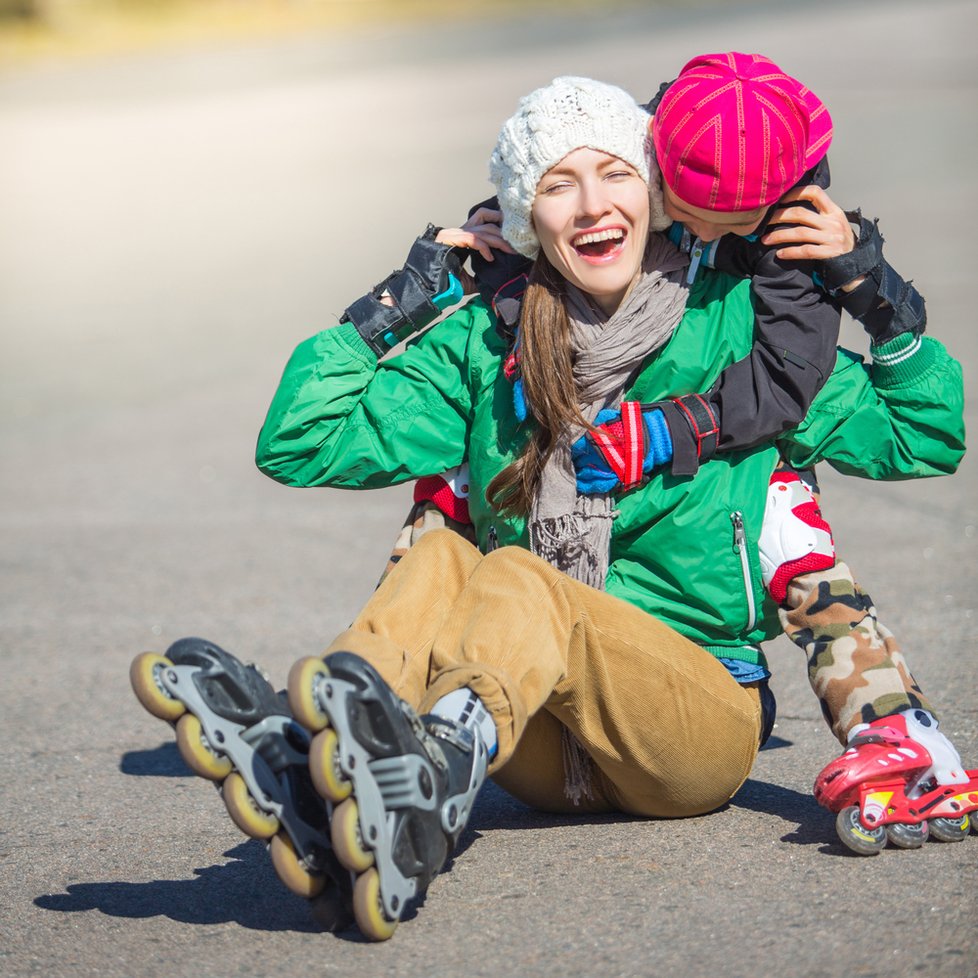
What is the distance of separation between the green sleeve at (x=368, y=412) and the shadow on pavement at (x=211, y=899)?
2.64 feet

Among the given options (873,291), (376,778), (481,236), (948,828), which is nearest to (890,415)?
(873,291)

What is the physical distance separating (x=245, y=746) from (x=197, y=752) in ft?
0.26

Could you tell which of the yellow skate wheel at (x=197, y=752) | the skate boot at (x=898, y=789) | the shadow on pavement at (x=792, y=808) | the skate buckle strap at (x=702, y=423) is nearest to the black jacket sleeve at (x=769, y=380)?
the skate buckle strap at (x=702, y=423)

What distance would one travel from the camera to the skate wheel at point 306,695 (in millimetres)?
2312

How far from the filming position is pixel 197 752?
2428mm

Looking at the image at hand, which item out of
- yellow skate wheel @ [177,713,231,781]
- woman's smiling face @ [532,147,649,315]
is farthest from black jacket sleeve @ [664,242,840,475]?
yellow skate wheel @ [177,713,231,781]

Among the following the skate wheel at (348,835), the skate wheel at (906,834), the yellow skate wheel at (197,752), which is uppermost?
the yellow skate wheel at (197,752)

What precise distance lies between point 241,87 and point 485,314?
23515mm

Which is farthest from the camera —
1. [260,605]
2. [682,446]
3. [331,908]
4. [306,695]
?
[260,605]

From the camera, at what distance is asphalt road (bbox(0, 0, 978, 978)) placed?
2.64 m

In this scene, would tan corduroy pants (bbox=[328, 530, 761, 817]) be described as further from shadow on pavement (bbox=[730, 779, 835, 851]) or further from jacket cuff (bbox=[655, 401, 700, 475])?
jacket cuff (bbox=[655, 401, 700, 475])

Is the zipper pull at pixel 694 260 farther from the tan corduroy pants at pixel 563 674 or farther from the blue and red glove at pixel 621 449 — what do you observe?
the tan corduroy pants at pixel 563 674

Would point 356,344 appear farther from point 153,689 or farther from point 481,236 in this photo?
point 153,689

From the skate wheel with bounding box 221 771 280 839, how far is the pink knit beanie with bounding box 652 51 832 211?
4.54 ft
